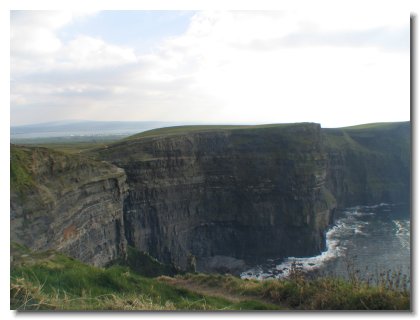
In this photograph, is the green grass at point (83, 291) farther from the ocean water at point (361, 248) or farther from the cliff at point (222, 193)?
the ocean water at point (361, 248)

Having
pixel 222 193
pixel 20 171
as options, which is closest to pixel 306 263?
pixel 222 193

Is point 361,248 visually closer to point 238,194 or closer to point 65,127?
point 238,194

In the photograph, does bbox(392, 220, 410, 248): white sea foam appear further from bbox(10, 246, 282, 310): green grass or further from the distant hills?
bbox(10, 246, 282, 310): green grass

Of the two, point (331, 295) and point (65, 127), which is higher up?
point (65, 127)

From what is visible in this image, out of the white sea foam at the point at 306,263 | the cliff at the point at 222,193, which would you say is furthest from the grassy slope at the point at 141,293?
the white sea foam at the point at 306,263

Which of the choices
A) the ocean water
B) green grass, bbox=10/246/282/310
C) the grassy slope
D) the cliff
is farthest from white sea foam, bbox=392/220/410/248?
green grass, bbox=10/246/282/310

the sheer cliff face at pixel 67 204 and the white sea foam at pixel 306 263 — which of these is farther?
the white sea foam at pixel 306 263
